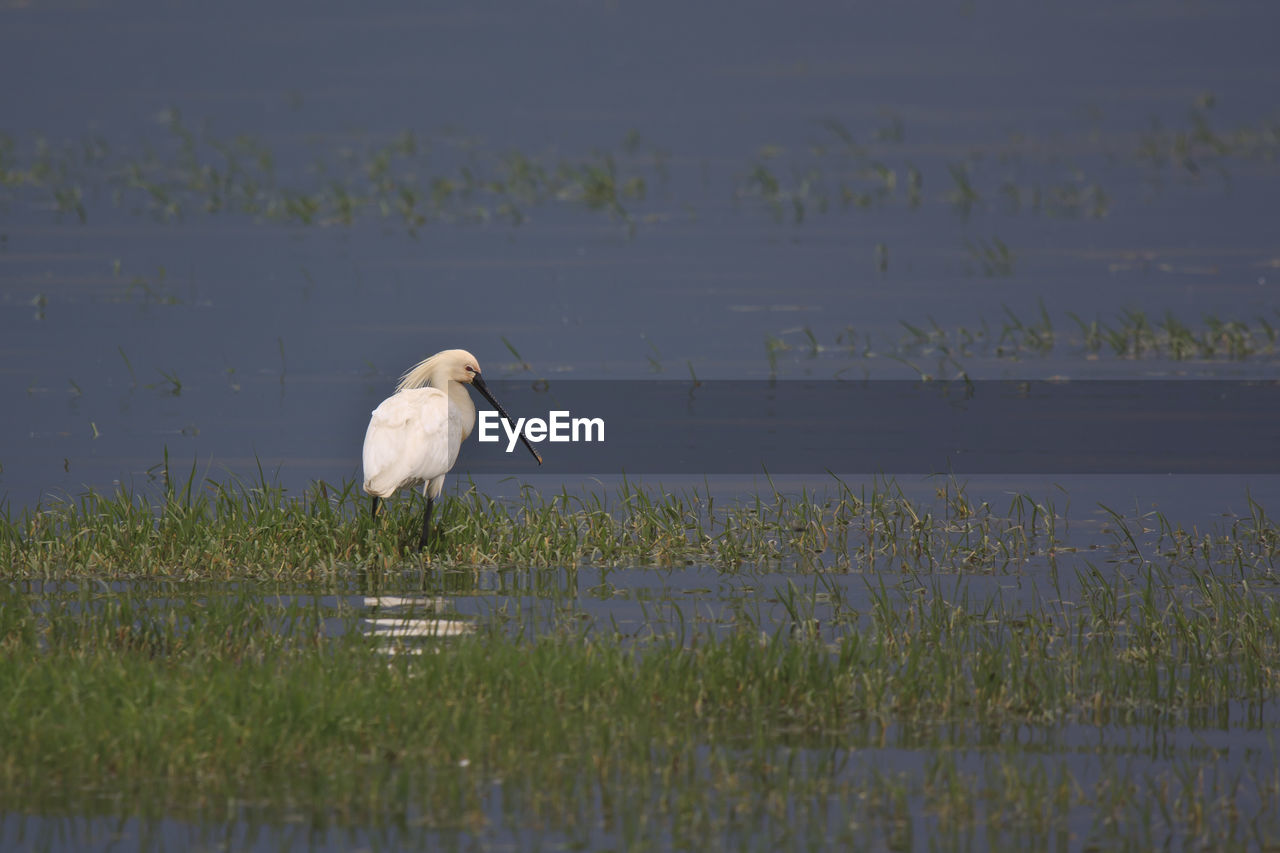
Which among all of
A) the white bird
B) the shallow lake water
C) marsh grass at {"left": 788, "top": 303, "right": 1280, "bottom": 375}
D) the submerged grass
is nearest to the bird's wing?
the white bird

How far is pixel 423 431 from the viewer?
32.3 feet

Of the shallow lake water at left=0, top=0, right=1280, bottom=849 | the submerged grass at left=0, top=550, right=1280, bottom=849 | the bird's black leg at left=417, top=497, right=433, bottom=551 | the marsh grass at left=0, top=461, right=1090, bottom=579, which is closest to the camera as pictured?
the submerged grass at left=0, top=550, right=1280, bottom=849

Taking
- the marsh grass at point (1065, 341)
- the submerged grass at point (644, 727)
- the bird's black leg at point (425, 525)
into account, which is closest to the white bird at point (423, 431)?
the bird's black leg at point (425, 525)

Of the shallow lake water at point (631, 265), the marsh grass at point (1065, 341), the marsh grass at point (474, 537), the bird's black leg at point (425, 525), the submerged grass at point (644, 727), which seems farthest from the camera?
the marsh grass at point (1065, 341)

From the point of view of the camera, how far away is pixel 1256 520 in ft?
34.4

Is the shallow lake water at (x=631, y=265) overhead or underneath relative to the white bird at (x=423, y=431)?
overhead

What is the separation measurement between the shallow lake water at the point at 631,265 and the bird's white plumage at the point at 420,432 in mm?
619

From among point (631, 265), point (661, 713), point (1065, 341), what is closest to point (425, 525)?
point (661, 713)

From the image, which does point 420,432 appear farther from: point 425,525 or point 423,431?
point 425,525

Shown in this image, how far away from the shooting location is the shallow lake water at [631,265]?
10797mm

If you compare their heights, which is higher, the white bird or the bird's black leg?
the white bird

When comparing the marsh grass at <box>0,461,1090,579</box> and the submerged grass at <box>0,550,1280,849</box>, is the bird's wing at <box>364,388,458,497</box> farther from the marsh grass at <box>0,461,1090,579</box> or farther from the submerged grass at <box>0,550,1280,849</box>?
the submerged grass at <box>0,550,1280,849</box>

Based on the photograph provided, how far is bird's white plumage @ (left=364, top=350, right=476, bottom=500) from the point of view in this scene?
31.7 feet

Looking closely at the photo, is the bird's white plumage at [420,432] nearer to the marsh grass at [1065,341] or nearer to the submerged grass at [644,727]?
the submerged grass at [644,727]
